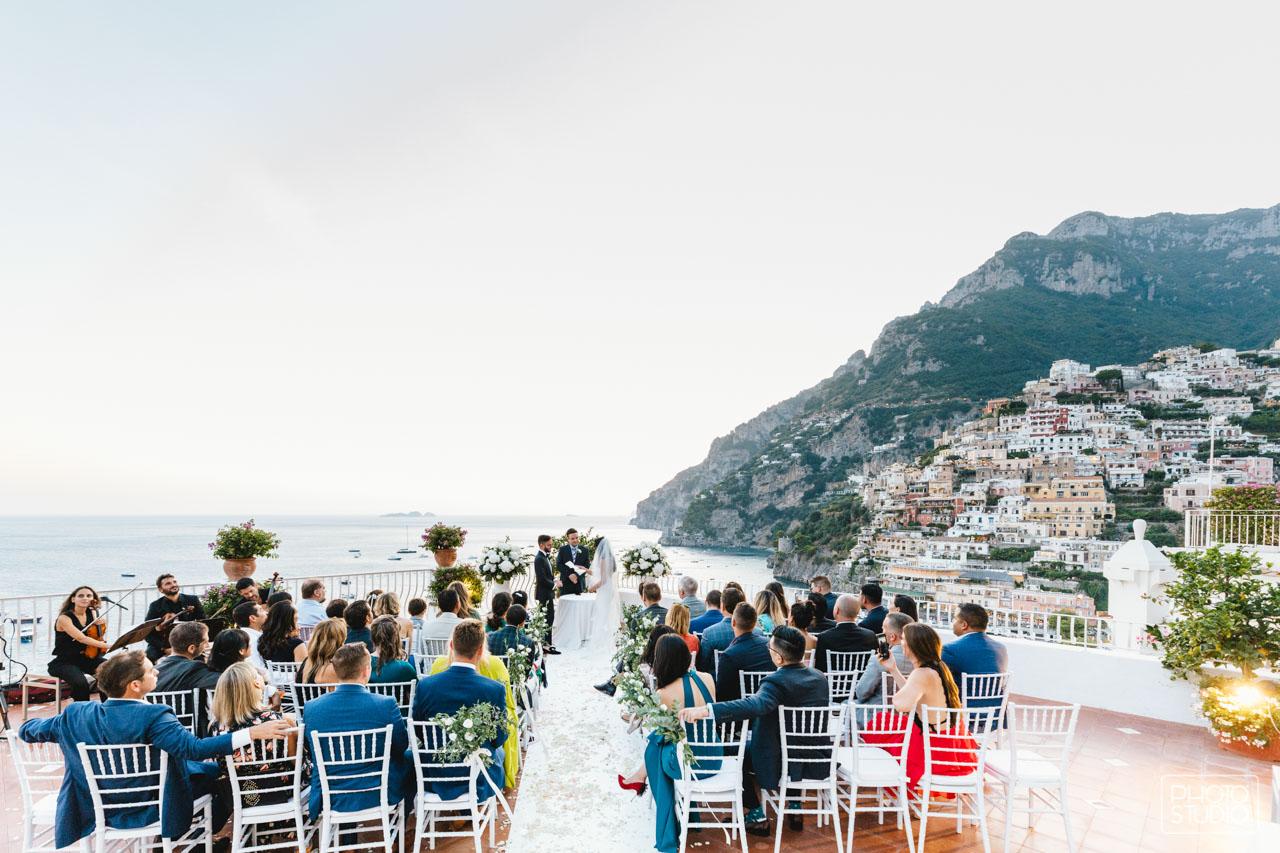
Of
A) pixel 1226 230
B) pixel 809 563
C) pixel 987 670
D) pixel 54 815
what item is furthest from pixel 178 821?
pixel 1226 230

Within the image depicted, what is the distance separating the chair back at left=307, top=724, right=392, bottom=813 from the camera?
2766mm

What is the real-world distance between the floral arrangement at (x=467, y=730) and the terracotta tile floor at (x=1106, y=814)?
0.87 metres

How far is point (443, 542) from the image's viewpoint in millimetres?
9281

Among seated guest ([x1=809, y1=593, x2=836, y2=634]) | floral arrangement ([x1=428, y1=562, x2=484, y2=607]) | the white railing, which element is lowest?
floral arrangement ([x1=428, y1=562, x2=484, y2=607])

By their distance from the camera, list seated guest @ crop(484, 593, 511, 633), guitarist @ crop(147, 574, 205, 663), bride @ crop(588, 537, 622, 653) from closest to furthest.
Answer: seated guest @ crop(484, 593, 511, 633) < guitarist @ crop(147, 574, 205, 663) < bride @ crop(588, 537, 622, 653)

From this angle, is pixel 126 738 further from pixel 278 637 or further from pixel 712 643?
pixel 712 643

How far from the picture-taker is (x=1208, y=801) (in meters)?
4.07

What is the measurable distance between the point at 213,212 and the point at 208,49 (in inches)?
128

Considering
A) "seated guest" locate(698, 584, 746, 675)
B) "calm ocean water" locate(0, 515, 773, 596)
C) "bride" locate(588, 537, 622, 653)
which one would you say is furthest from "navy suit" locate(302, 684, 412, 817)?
"calm ocean water" locate(0, 515, 773, 596)

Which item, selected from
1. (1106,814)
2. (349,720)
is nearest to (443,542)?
(349,720)

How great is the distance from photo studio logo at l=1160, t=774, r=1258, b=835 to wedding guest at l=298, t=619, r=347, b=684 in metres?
5.35

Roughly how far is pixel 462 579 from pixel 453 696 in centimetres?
621

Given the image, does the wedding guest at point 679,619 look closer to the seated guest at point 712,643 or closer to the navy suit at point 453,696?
the seated guest at point 712,643

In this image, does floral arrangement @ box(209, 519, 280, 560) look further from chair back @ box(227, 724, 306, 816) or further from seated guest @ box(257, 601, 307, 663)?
chair back @ box(227, 724, 306, 816)
